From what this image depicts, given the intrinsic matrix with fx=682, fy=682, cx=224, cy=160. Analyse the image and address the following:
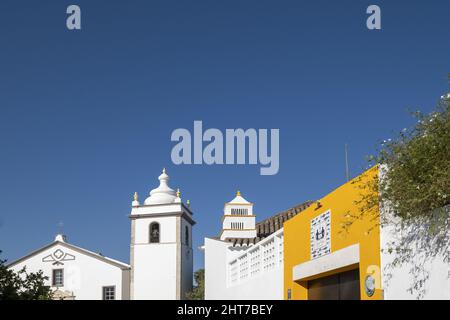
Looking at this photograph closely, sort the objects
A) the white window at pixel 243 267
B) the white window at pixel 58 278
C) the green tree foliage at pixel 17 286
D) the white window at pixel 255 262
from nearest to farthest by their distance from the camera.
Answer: the green tree foliage at pixel 17 286 → the white window at pixel 255 262 → the white window at pixel 243 267 → the white window at pixel 58 278

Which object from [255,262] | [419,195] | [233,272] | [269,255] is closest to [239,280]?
[233,272]

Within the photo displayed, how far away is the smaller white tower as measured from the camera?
24.6 metres

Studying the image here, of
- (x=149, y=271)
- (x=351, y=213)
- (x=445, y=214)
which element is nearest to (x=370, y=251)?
(x=351, y=213)

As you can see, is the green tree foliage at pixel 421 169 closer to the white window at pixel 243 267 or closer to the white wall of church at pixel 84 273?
the white window at pixel 243 267

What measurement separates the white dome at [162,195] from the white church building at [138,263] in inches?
2.6

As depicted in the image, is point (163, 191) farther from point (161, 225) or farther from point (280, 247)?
point (280, 247)

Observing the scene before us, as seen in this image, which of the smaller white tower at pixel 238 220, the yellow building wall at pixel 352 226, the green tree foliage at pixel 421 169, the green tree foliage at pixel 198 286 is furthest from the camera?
the green tree foliage at pixel 198 286

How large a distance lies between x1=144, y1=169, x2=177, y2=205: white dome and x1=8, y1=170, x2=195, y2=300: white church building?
67mm

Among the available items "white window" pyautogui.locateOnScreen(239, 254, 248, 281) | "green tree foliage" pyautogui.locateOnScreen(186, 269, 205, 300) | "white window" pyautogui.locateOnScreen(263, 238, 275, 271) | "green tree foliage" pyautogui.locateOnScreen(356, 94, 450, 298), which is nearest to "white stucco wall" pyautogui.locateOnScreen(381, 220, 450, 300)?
"green tree foliage" pyautogui.locateOnScreen(356, 94, 450, 298)

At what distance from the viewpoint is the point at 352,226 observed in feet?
32.0

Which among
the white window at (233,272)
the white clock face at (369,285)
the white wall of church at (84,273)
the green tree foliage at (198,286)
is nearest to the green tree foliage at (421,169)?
the white clock face at (369,285)

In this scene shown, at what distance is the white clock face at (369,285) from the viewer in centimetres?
898

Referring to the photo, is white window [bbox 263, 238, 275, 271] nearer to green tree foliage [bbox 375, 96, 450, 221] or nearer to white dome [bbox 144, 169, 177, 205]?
green tree foliage [bbox 375, 96, 450, 221]

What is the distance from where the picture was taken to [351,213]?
31.9 feet
